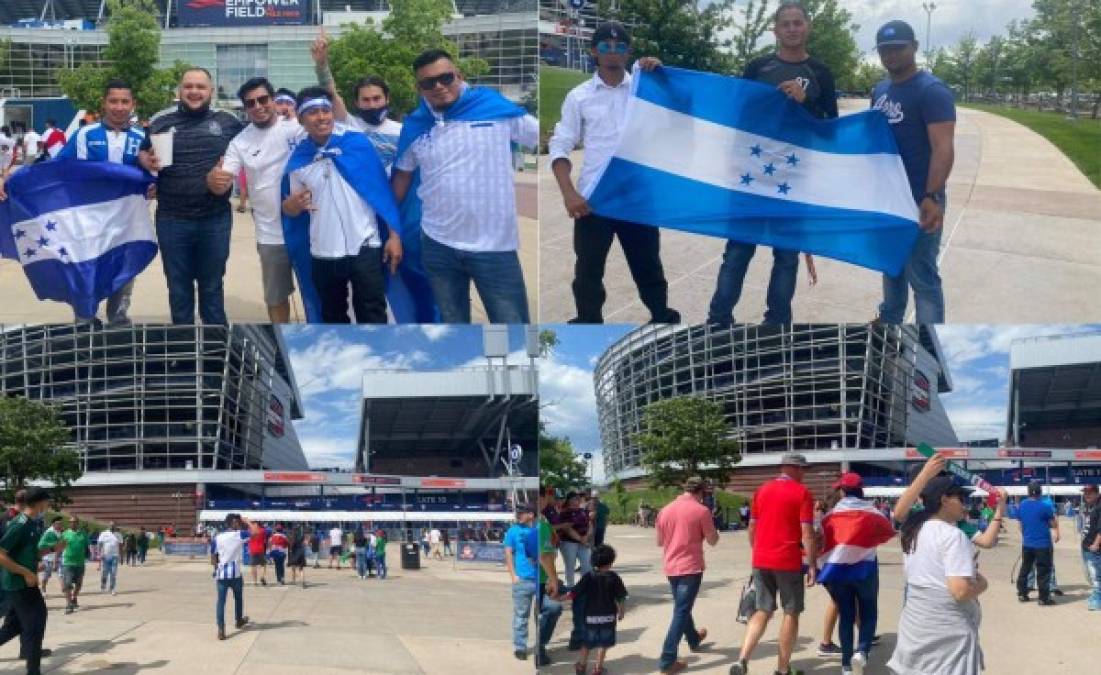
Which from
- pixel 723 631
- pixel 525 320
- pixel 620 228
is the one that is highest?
pixel 620 228

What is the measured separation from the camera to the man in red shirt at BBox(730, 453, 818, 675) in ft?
16.5

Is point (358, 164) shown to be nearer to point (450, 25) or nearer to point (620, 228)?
point (450, 25)

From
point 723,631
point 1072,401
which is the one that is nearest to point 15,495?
point 723,631

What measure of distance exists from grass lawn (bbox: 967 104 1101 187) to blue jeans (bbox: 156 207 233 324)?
3280 millimetres

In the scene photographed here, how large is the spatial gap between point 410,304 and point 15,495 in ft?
6.02

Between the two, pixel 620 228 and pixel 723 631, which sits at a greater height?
pixel 620 228

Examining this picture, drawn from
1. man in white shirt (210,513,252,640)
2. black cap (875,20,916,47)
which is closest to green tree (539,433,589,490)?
man in white shirt (210,513,252,640)

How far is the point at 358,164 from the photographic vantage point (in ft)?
16.7

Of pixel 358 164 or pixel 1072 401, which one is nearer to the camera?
pixel 358 164

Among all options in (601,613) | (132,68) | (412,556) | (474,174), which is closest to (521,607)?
(601,613)

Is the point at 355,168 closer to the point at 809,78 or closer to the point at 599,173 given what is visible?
the point at 599,173

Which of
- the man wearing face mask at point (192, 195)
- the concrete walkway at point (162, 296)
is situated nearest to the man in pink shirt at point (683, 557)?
the concrete walkway at point (162, 296)

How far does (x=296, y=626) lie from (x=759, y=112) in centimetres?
284

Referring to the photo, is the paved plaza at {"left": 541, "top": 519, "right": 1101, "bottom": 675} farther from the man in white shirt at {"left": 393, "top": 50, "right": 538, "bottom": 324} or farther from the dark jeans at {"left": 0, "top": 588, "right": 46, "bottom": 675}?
the dark jeans at {"left": 0, "top": 588, "right": 46, "bottom": 675}
